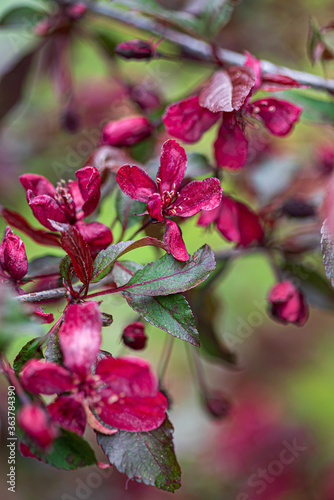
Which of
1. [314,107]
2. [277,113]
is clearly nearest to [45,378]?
[277,113]

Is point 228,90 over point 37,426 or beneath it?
over

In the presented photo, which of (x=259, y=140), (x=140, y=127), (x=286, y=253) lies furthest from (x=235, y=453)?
(x=140, y=127)

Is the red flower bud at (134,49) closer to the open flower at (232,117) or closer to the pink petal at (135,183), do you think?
the open flower at (232,117)

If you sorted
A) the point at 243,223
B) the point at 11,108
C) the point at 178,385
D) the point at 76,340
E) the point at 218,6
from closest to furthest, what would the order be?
the point at 76,340, the point at 243,223, the point at 218,6, the point at 11,108, the point at 178,385

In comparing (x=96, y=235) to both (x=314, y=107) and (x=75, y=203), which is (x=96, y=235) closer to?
(x=75, y=203)

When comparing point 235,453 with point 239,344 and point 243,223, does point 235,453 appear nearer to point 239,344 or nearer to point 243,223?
point 239,344

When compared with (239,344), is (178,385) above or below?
below

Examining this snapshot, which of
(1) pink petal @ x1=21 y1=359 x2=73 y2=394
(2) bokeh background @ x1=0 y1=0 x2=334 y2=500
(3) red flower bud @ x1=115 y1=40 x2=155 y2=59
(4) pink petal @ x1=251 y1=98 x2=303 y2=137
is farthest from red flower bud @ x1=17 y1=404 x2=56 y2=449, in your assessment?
(2) bokeh background @ x1=0 y1=0 x2=334 y2=500

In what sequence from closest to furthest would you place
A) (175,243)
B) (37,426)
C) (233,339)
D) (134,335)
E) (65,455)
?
(37,426) < (65,455) < (175,243) < (134,335) < (233,339)
